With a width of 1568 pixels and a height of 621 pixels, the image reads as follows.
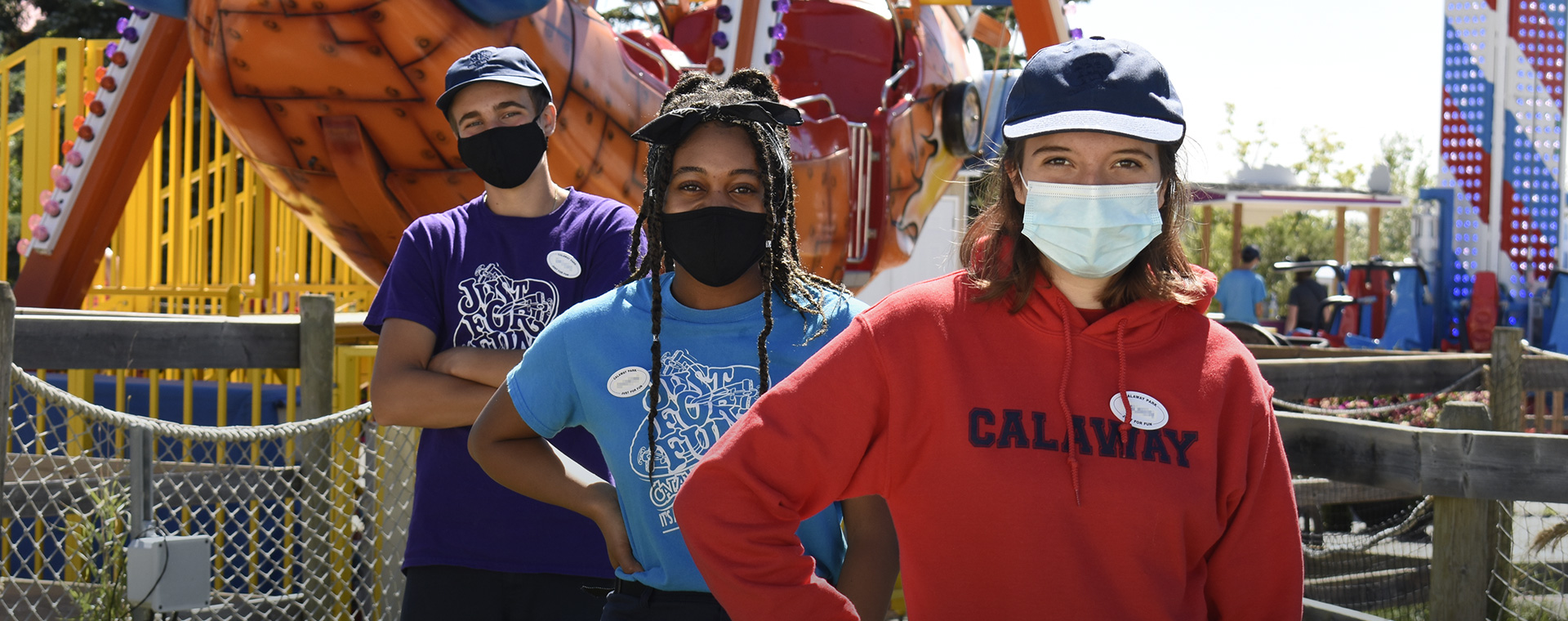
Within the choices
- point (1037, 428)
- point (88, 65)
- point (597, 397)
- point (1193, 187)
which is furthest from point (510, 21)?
point (88, 65)

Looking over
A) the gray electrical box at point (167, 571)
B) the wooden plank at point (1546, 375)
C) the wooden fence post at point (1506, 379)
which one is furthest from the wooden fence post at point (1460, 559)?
the wooden plank at point (1546, 375)

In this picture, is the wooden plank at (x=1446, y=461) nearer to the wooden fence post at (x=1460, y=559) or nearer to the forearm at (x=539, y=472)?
the wooden fence post at (x=1460, y=559)

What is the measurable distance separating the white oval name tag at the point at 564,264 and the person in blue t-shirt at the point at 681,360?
404mm

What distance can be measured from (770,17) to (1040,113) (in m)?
4.17

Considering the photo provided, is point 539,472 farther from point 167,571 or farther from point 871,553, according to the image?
point 167,571

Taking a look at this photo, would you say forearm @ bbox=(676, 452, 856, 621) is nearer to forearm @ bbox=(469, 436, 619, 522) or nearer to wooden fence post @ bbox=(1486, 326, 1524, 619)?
forearm @ bbox=(469, 436, 619, 522)

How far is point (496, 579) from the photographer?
2.26 metres

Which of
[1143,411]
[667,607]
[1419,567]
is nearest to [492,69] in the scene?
[667,607]

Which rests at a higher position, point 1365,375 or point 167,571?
point 1365,375

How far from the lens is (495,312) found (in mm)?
2395

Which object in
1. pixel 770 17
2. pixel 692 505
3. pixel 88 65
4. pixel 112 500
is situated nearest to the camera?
pixel 692 505

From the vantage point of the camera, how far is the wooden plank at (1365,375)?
4520 mm

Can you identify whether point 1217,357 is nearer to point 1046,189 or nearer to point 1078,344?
point 1078,344

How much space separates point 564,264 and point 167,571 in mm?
1584
